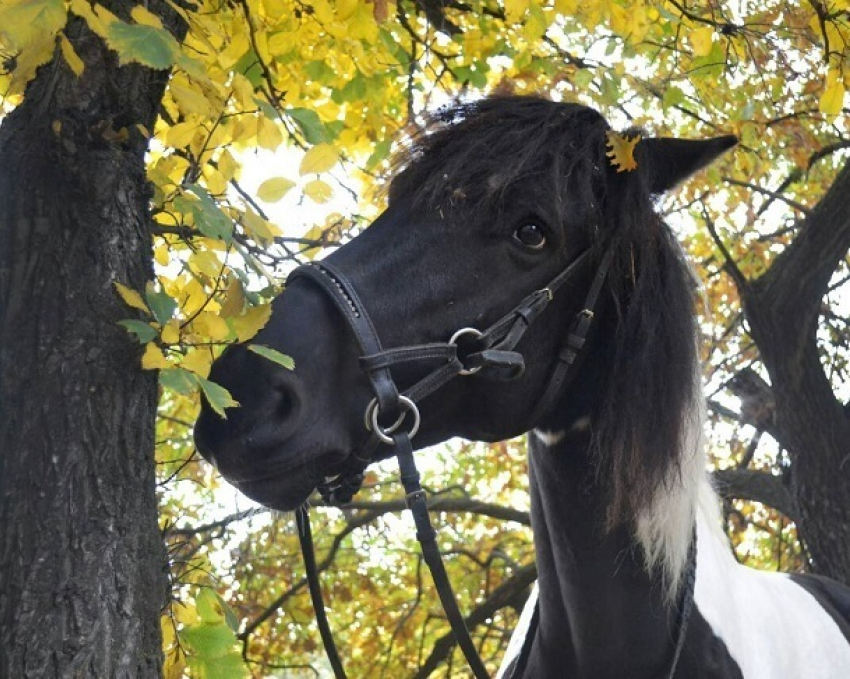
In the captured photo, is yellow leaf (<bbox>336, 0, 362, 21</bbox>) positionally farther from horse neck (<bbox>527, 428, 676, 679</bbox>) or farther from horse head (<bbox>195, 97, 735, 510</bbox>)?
horse neck (<bbox>527, 428, 676, 679</bbox>)

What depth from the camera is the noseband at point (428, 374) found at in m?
2.05

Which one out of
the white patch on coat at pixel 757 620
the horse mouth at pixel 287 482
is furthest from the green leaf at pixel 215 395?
the white patch on coat at pixel 757 620

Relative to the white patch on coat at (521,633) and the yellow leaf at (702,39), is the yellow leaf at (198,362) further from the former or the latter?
the yellow leaf at (702,39)

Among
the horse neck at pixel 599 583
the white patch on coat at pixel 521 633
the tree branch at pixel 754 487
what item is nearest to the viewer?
the horse neck at pixel 599 583

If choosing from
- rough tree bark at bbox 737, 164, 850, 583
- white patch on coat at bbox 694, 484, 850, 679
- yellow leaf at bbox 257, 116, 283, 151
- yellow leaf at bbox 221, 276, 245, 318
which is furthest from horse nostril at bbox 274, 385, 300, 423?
rough tree bark at bbox 737, 164, 850, 583

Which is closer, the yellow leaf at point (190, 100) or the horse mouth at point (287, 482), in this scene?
the yellow leaf at point (190, 100)

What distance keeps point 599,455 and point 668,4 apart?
6.58 ft

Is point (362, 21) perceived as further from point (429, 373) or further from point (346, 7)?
point (429, 373)

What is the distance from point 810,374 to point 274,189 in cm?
403

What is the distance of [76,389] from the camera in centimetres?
173

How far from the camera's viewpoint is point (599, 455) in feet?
7.61

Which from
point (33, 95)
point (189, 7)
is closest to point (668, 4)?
point (189, 7)

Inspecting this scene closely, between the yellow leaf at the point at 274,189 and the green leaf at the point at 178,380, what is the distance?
18.9 inches

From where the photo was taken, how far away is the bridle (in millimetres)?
2047
